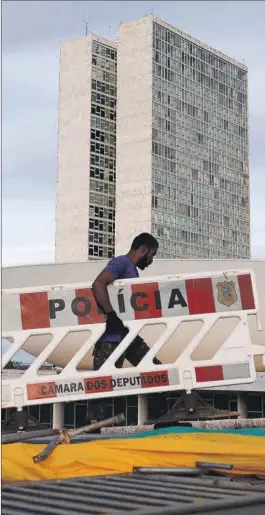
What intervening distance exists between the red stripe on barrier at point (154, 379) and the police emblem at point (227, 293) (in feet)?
2.62

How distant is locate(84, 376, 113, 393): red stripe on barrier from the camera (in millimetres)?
6127

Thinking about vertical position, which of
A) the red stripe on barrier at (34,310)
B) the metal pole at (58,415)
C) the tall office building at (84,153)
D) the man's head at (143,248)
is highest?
the tall office building at (84,153)

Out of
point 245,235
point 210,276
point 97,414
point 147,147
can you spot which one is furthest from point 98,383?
point 245,235

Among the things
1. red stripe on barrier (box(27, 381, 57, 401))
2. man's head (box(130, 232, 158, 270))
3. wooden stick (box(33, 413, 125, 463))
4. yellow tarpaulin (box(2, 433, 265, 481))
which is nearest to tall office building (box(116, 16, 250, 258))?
man's head (box(130, 232, 158, 270))

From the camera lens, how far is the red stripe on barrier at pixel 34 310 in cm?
642

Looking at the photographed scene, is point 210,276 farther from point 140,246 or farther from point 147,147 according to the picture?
point 147,147

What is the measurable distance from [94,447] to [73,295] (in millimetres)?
1544

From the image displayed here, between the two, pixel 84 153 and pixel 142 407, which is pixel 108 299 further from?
pixel 84 153

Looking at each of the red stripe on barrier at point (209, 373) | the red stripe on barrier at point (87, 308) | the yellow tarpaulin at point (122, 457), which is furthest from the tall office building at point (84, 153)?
the yellow tarpaulin at point (122, 457)

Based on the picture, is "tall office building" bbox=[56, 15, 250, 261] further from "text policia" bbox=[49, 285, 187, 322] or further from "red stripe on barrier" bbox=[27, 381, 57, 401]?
"red stripe on barrier" bbox=[27, 381, 57, 401]

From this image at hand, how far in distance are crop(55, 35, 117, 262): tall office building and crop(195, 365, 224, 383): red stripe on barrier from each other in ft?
377

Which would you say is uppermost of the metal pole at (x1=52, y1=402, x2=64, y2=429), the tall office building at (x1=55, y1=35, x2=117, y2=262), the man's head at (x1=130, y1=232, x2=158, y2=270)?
the tall office building at (x1=55, y1=35, x2=117, y2=262)

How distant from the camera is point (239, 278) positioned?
6.54 m

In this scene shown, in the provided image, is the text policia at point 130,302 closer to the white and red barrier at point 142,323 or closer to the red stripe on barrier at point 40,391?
the white and red barrier at point 142,323
